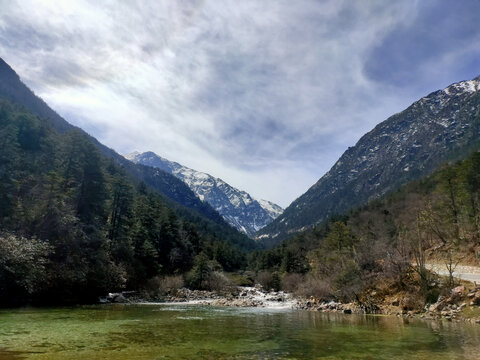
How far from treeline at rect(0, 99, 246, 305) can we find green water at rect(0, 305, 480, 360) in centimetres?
1058

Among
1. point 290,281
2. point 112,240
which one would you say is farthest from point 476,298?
point 112,240

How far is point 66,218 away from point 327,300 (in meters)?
34.1

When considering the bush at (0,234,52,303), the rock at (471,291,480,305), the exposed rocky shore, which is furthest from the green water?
the bush at (0,234,52,303)

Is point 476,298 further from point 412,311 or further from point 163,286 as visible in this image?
point 163,286

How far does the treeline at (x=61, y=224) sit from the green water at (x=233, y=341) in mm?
10582

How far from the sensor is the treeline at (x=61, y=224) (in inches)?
1255

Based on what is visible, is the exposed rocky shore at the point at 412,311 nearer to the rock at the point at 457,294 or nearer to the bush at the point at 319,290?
the rock at the point at 457,294

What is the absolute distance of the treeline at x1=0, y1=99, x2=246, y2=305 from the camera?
31884 millimetres

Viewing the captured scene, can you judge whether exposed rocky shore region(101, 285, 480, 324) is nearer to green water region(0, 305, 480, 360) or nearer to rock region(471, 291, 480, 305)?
rock region(471, 291, 480, 305)

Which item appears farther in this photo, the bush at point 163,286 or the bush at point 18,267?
the bush at point 163,286

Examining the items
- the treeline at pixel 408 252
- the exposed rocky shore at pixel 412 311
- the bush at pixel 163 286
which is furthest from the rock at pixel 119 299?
the treeline at pixel 408 252

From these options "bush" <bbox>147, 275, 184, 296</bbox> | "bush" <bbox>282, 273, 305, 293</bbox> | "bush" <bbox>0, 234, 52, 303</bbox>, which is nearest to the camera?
"bush" <bbox>0, 234, 52, 303</bbox>

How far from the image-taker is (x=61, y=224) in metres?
38.6

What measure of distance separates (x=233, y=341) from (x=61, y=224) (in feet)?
99.9
